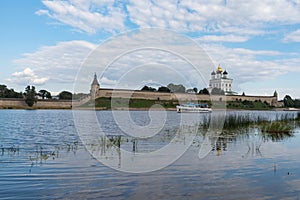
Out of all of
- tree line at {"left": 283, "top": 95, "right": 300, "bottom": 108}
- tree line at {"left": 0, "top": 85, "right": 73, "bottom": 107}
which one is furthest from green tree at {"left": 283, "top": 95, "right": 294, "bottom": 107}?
tree line at {"left": 0, "top": 85, "right": 73, "bottom": 107}

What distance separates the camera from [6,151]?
1276 cm

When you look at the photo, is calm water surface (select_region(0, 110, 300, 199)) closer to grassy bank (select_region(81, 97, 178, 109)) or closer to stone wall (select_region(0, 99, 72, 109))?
grassy bank (select_region(81, 97, 178, 109))

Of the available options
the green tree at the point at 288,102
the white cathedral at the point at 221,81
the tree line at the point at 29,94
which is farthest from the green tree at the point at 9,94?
the green tree at the point at 288,102

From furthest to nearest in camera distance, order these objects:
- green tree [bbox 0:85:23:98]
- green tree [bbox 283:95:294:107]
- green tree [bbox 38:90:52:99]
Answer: green tree [bbox 283:95:294:107], green tree [bbox 38:90:52:99], green tree [bbox 0:85:23:98]

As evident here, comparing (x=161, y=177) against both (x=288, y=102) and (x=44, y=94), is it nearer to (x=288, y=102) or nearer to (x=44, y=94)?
(x=44, y=94)

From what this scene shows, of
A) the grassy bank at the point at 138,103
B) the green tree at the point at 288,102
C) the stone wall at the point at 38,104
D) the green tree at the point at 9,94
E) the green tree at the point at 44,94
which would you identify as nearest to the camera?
the grassy bank at the point at 138,103

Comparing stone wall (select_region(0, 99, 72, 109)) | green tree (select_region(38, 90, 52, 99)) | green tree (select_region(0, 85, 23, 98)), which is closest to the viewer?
stone wall (select_region(0, 99, 72, 109))

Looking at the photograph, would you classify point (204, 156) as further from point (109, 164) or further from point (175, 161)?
point (109, 164)

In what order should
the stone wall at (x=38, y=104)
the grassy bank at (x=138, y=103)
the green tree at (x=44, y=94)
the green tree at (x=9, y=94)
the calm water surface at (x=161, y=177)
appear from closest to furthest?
the calm water surface at (x=161, y=177) → the grassy bank at (x=138, y=103) → the stone wall at (x=38, y=104) → the green tree at (x=9, y=94) → the green tree at (x=44, y=94)

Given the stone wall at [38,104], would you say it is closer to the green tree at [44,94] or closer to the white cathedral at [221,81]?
the green tree at [44,94]

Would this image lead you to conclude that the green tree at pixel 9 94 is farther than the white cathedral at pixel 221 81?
No

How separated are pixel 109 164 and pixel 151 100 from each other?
3358 inches

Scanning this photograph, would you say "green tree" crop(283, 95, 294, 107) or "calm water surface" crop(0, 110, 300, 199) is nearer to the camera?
"calm water surface" crop(0, 110, 300, 199)

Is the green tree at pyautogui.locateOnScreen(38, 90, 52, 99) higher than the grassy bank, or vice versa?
the green tree at pyautogui.locateOnScreen(38, 90, 52, 99)
